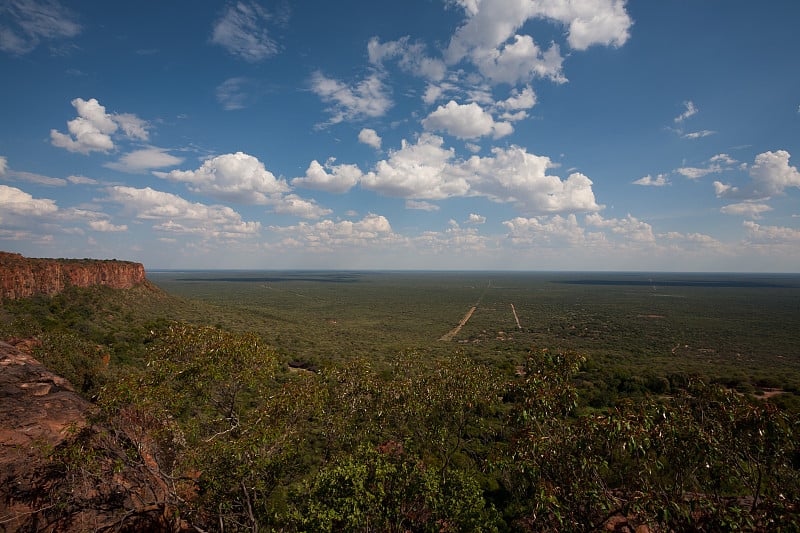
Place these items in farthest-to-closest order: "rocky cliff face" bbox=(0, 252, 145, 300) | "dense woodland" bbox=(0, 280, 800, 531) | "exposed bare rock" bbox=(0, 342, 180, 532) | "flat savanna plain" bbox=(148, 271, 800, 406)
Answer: "rocky cliff face" bbox=(0, 252, 145, 300), "flat savanna plain" bbox=(148, 271, 800, 406), "exposed bare rock" bbox=(0, 342, 180, 532), "dense woodland" bbox=(0, 280, 800, 531)

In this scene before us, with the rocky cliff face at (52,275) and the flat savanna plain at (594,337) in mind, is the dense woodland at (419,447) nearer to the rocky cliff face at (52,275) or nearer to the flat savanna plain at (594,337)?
the flat savanna plain at (594,337)

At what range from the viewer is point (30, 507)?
10367mm

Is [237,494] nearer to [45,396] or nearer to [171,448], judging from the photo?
[171,448]

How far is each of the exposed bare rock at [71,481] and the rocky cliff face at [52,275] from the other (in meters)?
42.4

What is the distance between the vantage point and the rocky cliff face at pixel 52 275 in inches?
1644

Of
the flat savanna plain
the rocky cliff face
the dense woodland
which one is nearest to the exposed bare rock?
the dense woodland

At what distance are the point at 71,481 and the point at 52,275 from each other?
183 ft

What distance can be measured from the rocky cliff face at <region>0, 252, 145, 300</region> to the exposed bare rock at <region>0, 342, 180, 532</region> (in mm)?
42446

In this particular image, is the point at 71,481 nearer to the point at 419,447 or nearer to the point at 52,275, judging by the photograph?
the point at 419,447

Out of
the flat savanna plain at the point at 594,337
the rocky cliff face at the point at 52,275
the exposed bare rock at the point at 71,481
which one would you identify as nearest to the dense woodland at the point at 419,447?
the exposed bare rock at the point at 71,481

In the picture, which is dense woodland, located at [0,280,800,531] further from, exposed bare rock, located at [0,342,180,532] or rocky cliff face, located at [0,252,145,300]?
rocky cliff face, located at [0,252,145,300]

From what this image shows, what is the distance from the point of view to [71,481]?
10.6 metres

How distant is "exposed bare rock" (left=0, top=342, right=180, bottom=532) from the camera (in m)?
10.2

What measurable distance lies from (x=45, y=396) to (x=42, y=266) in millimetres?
47562
